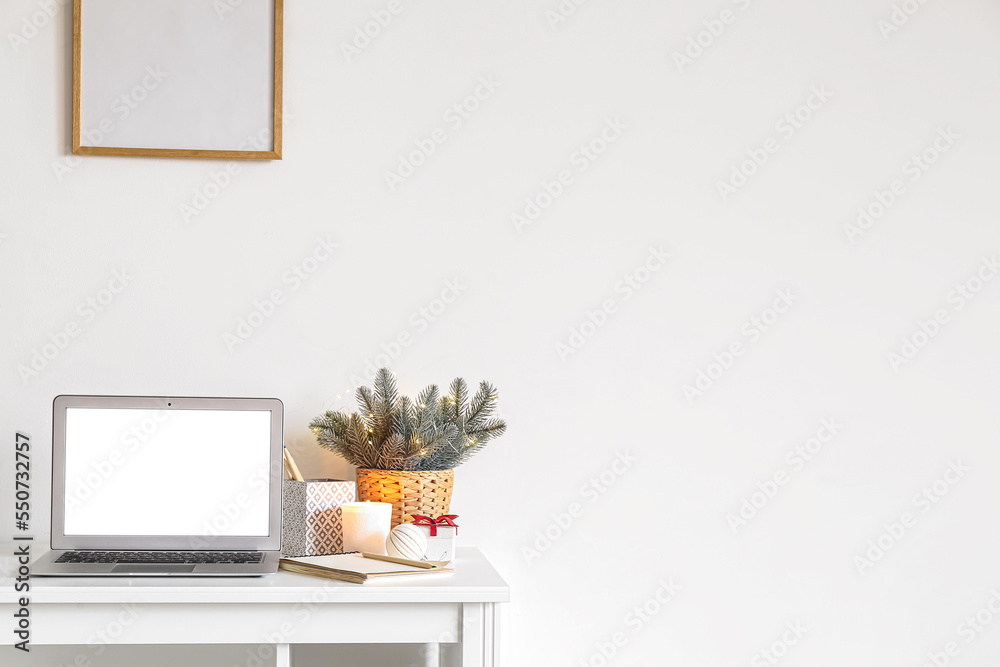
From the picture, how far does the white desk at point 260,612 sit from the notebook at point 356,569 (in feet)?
0.04

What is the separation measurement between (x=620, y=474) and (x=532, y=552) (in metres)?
0.20

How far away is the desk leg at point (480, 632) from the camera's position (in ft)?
3.49

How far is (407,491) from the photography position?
129 cm

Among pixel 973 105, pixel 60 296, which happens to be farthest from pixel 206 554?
pixel 973 105

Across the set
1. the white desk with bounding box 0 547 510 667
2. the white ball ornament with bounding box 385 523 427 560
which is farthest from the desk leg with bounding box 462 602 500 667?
the white ball ornament with bounding box 385 523 427 560

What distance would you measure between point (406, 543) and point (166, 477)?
0.35 metres

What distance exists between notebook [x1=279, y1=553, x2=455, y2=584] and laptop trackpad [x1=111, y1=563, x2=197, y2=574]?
126mm

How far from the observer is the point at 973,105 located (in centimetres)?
155

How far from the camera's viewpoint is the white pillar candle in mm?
1243

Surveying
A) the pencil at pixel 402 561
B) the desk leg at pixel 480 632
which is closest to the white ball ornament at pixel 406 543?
the pencil at pixel 402 561

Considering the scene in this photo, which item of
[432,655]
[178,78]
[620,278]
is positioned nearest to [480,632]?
[432,655]

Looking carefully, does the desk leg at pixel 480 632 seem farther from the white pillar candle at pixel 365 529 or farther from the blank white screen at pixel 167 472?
the blank white screen at pixel 167 472

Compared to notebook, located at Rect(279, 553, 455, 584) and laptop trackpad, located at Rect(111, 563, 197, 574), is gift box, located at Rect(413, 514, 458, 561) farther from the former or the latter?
laptop trackpad, located at Rect(111, 563, 197, 574)

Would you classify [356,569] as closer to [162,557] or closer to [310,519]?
[310,519]
